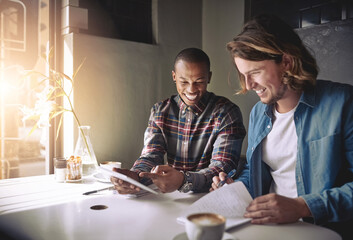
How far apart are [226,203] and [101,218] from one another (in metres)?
0.41

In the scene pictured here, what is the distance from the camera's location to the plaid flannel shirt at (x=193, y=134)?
1619mm

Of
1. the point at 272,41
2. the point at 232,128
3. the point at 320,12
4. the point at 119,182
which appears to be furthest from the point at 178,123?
the point at 320,12

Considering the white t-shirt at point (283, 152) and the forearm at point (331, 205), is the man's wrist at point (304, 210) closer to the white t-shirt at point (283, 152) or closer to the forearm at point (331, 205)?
the forearm at point (331, 205)

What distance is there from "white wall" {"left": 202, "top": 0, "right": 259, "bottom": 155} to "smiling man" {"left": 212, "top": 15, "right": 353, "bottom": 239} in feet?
3.75

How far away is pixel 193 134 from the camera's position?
1729 millimetres

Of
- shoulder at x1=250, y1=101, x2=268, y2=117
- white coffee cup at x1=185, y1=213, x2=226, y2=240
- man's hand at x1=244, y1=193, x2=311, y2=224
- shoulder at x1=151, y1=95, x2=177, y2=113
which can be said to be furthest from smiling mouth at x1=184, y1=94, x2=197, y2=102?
white coffee cup at x1=185, y1=213, x2=226, y2=240

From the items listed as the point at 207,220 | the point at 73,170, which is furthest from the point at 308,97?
the point at 73,170

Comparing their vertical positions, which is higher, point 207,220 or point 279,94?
point 279,94

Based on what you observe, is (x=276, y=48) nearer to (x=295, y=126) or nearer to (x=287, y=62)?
(x=287, y=62)

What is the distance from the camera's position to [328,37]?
2.07 m

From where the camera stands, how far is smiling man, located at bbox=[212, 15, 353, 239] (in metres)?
1.16

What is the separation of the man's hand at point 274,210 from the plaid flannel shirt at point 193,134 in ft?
1.93

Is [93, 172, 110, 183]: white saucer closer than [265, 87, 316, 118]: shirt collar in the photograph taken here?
No

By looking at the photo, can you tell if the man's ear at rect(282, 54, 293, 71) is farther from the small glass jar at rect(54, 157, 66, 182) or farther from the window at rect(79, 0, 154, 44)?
the window at rect(79, 0, 154, 44)
